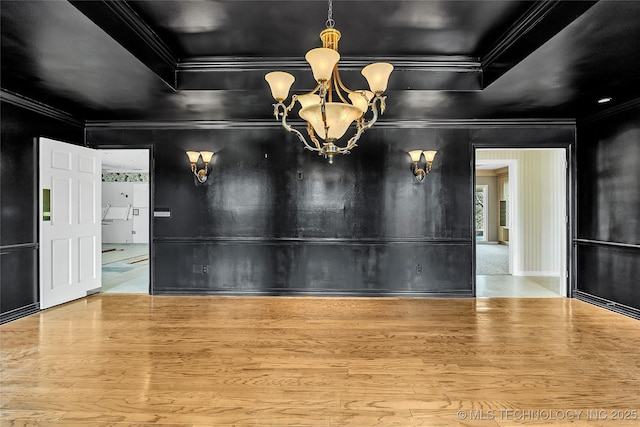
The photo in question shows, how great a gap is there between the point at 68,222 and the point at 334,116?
4.04 metres

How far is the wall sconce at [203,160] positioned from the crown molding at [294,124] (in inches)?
17.0

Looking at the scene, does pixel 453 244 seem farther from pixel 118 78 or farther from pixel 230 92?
pixel 118 78

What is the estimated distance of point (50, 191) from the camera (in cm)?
413

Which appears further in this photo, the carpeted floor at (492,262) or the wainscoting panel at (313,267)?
the carpeted floor at (492,262)

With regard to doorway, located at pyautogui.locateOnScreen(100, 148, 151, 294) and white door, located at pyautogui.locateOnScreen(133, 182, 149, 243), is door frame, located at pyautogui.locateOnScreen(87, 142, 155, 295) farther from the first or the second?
white door, located at pyautogui.locateOnScreen(133, 182, 149, 243)

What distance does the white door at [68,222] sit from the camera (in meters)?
4.07

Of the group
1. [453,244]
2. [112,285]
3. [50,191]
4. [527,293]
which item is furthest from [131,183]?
[527,293]

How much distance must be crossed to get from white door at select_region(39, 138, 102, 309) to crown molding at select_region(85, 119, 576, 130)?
1.78ft

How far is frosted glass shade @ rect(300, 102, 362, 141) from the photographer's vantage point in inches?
85.1

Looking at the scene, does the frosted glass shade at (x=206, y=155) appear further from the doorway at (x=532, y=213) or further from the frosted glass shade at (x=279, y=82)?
the doorway at (x=532, y=213)

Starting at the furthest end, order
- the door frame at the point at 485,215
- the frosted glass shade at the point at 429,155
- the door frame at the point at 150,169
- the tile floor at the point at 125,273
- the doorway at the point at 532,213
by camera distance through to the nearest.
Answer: the door frame at the point at 485,215 → the doorway at the point at 532,213 → the tile floor at the point at 125,273 → the door frame at the point at 150,169 → the frosted glass shade at the point at 429,155

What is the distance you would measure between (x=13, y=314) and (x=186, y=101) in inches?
118

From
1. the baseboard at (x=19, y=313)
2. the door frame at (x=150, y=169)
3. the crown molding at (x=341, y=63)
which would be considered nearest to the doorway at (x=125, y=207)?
the door frame at (x=150, y=169)

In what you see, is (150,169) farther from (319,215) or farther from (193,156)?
(319,215)
